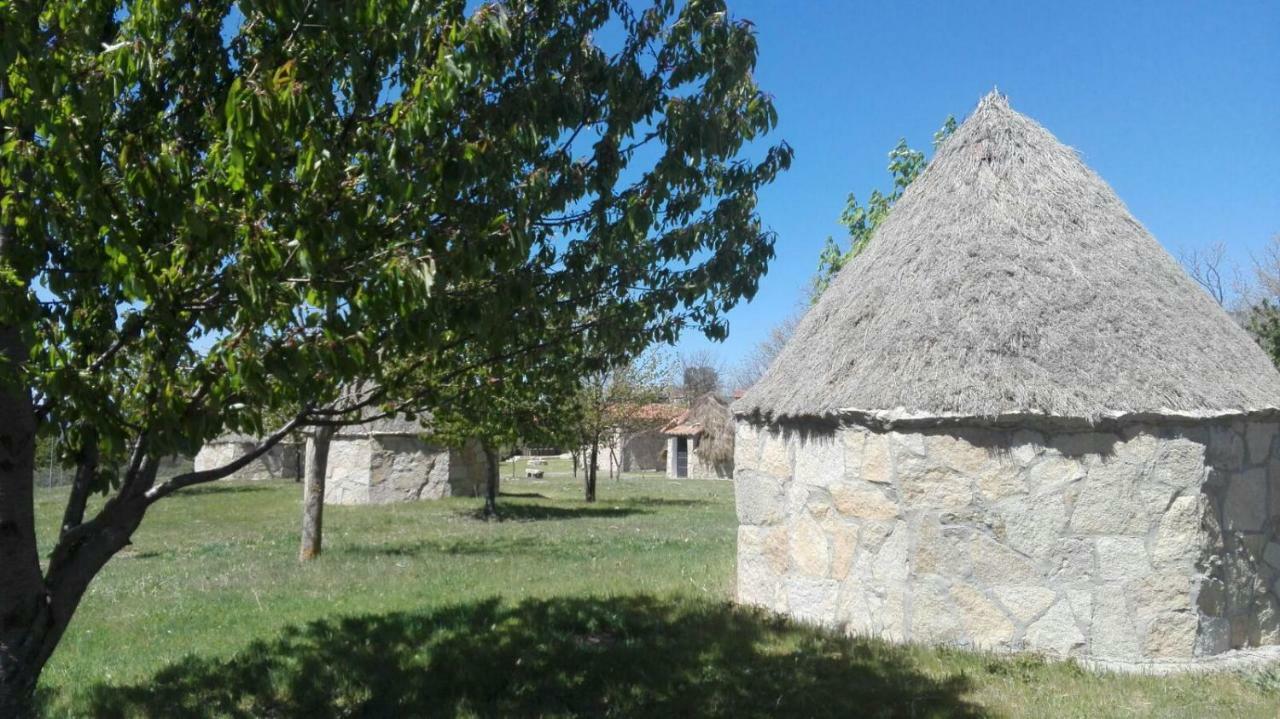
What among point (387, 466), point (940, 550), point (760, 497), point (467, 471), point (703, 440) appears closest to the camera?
point (940, 550)

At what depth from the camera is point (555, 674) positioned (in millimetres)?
6895

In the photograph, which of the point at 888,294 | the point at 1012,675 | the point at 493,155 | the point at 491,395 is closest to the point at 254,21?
the point at 493,155

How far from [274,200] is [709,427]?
41680 mm

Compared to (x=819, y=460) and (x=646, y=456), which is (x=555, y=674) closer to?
(x=819, y=460)

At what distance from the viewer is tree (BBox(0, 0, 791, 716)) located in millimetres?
3664

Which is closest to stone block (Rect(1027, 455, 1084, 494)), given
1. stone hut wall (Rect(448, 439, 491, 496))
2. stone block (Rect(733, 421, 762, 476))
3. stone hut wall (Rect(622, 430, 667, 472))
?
stone block (Rect(733, 421, 762, 476))

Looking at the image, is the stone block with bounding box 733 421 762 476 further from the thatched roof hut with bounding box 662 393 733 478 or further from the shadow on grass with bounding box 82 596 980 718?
the thatched roof hut with bounding box 662 393 733 478

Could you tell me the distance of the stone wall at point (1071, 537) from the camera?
22.5 feet

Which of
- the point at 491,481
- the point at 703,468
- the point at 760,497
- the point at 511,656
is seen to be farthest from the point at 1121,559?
the point at 703,468

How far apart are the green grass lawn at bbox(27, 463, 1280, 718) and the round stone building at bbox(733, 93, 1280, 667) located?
0.44 meters

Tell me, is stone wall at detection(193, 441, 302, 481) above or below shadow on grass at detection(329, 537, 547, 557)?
above

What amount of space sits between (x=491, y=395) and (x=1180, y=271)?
242 inches

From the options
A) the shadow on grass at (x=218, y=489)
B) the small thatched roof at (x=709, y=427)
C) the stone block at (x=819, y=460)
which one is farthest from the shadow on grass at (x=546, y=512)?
the small thatched roof at (x=709, y=427)

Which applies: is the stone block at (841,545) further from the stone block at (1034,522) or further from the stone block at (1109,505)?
the stone block at (1109,505)
